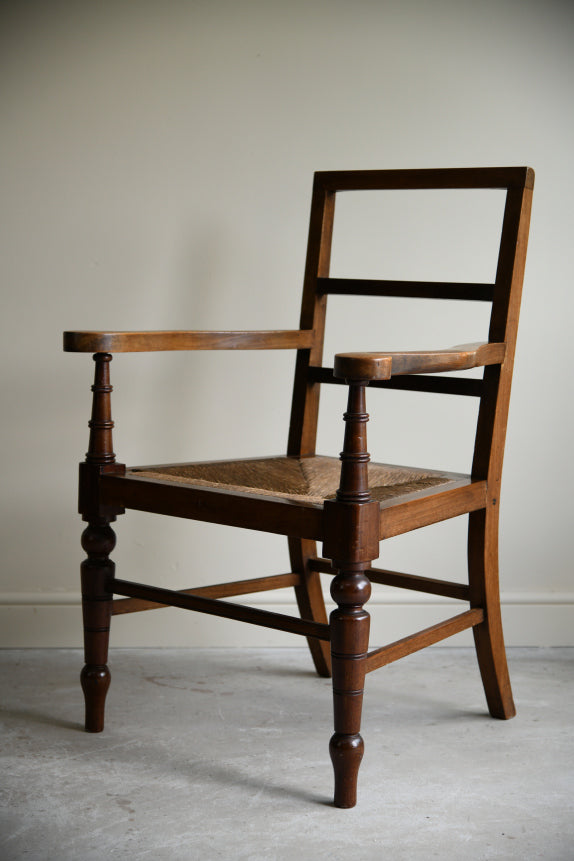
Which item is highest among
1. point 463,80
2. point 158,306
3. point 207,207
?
point 463,80

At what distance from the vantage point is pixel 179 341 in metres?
1.65

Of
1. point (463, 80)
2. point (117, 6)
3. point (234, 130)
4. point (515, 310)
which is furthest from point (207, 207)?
point (515, 310)

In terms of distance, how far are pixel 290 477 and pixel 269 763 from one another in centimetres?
46

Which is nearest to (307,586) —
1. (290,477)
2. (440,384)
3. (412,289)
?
(290,477)

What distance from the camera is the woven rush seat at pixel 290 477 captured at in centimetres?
150

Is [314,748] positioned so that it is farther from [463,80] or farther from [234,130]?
[463,80]

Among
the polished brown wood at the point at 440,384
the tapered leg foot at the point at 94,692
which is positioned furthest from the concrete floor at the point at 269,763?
the polished brown wood at the point at 440,384

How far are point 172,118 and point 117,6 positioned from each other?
0.25m

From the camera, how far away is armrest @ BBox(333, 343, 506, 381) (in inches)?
49.7

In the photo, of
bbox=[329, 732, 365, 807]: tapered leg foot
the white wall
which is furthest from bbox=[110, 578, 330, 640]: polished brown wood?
the white wall

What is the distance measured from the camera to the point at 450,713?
1810 millimetres

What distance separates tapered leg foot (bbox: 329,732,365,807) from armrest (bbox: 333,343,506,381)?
516 mm

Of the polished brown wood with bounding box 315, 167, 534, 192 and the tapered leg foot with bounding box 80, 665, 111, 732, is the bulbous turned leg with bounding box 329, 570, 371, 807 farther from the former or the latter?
the polished brown wood with bounding box 315, 167, 534, 192

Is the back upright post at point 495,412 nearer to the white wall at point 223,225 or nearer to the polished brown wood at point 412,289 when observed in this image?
the polished brown wood at point 412,289
